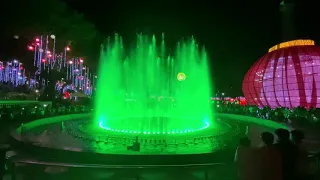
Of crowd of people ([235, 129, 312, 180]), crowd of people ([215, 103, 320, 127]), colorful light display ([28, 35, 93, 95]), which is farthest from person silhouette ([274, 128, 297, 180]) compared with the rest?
colorful light display ([28, 35, 93, 95])

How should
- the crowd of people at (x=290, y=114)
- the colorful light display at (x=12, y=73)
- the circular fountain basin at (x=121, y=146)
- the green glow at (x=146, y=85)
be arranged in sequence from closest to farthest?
1. the circular fountain basin at (x=121, y=146)
2. the crowd of people at (x=290, y=114)
3. the green glow at (x=146, y=85)
4. the colorful light display at (x=12, y=73)

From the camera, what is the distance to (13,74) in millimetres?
40281

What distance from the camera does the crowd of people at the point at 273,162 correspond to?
335 centimetres

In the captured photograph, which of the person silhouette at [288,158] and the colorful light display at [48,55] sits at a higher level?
the colorful light display at [48,55]

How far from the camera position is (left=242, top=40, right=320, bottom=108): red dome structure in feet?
89.1

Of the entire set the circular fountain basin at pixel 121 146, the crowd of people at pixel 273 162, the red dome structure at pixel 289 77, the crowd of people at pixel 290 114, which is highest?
the red dome structure at pixel 289 77

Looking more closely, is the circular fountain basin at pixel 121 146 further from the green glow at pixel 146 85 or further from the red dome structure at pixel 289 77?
the red dome structure at pixel 289 77

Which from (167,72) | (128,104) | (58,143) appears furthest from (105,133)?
(167,72)

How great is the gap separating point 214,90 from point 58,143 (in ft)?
169

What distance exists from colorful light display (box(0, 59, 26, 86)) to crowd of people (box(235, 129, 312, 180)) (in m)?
40.4

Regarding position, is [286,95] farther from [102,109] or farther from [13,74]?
[13,74]

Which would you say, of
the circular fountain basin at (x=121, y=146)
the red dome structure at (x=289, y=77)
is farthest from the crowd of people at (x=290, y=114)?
the red dome structure at (x=289, y=77)

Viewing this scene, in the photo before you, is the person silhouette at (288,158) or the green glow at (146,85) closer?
the person silhouette at (288,158)

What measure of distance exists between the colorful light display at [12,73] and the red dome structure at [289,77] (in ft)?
110
